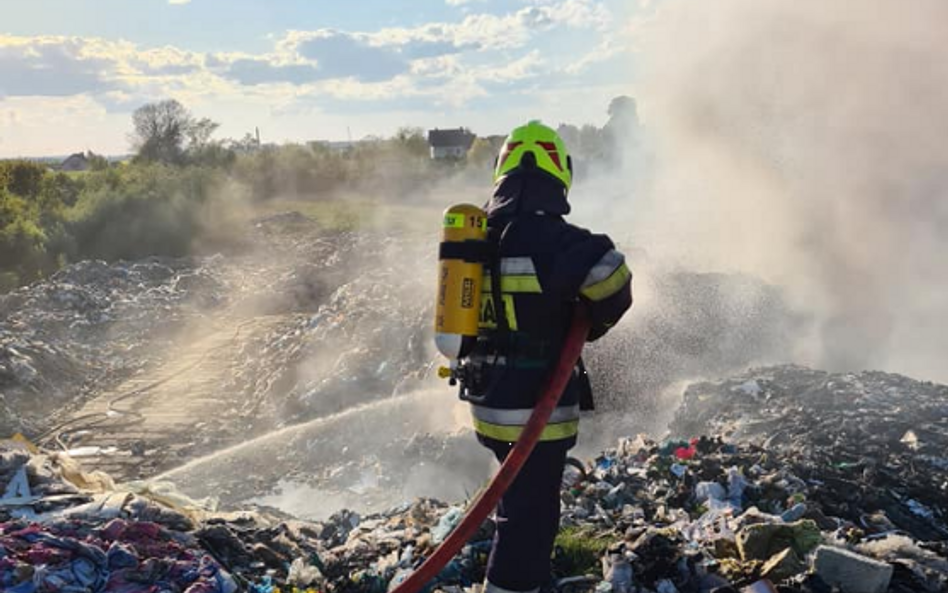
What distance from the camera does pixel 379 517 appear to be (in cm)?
596

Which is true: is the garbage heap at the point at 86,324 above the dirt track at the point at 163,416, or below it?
above

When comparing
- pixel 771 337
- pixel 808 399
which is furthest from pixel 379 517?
pixel 771 337

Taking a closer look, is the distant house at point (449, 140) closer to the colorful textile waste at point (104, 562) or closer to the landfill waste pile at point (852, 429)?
the landfill waste pile at point (852, 429)

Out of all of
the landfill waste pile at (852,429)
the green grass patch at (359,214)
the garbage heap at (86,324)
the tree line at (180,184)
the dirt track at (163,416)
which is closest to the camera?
the landfill waste pile at (852,429)

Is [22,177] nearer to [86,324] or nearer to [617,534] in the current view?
[86,324]

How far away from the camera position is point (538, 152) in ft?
9.58

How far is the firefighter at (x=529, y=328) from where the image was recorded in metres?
2.79

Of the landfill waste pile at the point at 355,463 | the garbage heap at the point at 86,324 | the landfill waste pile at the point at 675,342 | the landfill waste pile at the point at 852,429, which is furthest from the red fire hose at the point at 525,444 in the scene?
the garbage heap at the point at 86,324

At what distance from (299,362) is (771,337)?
956cm

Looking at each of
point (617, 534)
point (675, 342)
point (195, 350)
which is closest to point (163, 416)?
point (195, 350)

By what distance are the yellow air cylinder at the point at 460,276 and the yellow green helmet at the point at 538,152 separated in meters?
0.28

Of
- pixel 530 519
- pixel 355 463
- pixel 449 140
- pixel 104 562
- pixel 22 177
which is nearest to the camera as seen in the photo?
pixel 530 519

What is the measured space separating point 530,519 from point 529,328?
82 cm

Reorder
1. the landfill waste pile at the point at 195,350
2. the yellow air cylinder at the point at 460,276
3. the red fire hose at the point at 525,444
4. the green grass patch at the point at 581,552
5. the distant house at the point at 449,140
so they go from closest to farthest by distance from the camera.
→ the red fire hose at the point at 525,444
the yellow air cylinder at the point at 460,276
the green grass patch at the point at 581,552
the landfill waste pile at the point at 195,350
the distant house at the point at 449,140
